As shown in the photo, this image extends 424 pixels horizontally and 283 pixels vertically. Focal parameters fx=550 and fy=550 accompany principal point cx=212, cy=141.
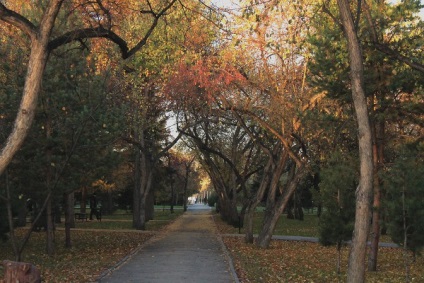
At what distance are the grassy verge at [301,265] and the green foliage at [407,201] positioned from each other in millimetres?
1109

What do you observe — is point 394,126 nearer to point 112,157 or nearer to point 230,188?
point 112,157

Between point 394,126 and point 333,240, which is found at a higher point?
point 394,126

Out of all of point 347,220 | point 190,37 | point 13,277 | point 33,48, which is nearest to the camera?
point 13,277

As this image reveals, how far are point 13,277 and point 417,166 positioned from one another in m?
10.3

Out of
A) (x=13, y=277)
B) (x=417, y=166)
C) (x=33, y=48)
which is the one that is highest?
(x=33, y=48)

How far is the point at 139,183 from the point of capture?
3384 cm

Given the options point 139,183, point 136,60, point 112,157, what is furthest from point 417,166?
point 139,183

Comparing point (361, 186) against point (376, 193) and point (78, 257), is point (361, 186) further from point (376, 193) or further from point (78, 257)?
point (78, 257)

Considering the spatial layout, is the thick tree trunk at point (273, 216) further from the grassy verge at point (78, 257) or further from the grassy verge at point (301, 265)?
the grassy verge at point (78, 257)

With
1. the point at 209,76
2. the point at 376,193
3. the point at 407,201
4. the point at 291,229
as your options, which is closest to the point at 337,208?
the point at 376,193

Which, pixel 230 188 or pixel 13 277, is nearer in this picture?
pixel 13 277

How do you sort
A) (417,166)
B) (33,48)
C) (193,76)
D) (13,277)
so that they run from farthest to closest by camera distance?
1. (193,76)
2. (417,166)
3. (33,48)
4. (13,277)

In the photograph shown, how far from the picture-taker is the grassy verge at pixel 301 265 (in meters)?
13.6

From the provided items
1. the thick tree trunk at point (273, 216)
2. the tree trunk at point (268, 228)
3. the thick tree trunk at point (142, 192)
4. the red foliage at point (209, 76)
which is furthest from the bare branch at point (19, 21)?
the thick tree trunk at point (142, 192)
